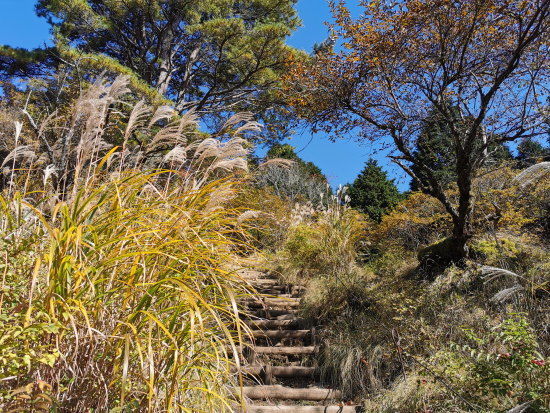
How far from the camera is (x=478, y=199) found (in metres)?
7.17

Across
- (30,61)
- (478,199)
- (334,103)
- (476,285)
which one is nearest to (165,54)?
(30,61)

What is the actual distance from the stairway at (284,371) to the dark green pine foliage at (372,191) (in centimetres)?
997

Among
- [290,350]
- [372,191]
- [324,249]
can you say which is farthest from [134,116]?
[372,191]

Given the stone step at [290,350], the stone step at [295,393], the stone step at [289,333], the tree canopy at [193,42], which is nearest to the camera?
the stone step at [295,393]

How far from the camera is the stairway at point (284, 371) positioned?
10.3ft

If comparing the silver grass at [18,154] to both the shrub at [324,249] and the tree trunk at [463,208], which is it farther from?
the tree trunk at [463,208]

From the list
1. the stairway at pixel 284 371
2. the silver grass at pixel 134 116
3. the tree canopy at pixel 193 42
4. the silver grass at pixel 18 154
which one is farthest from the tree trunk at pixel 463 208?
the tree canopy at pixel 193 42

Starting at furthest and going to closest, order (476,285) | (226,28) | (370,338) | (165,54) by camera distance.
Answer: (165,54)
(226,28)
(476,285)
(370,338)

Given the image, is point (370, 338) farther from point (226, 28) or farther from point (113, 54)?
point (113, 54)

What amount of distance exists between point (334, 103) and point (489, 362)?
13.2ft

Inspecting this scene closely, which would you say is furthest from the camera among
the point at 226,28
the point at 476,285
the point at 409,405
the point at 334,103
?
the point at 226,28

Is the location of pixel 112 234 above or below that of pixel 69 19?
below

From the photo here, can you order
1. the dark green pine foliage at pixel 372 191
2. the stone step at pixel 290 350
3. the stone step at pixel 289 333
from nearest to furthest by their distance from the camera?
1. the stone step at pixel 290 350
2. the stone step at pixel 289 333
3. the dark green pine foliage at pixel 372 191

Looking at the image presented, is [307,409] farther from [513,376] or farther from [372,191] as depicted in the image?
[372,191]
